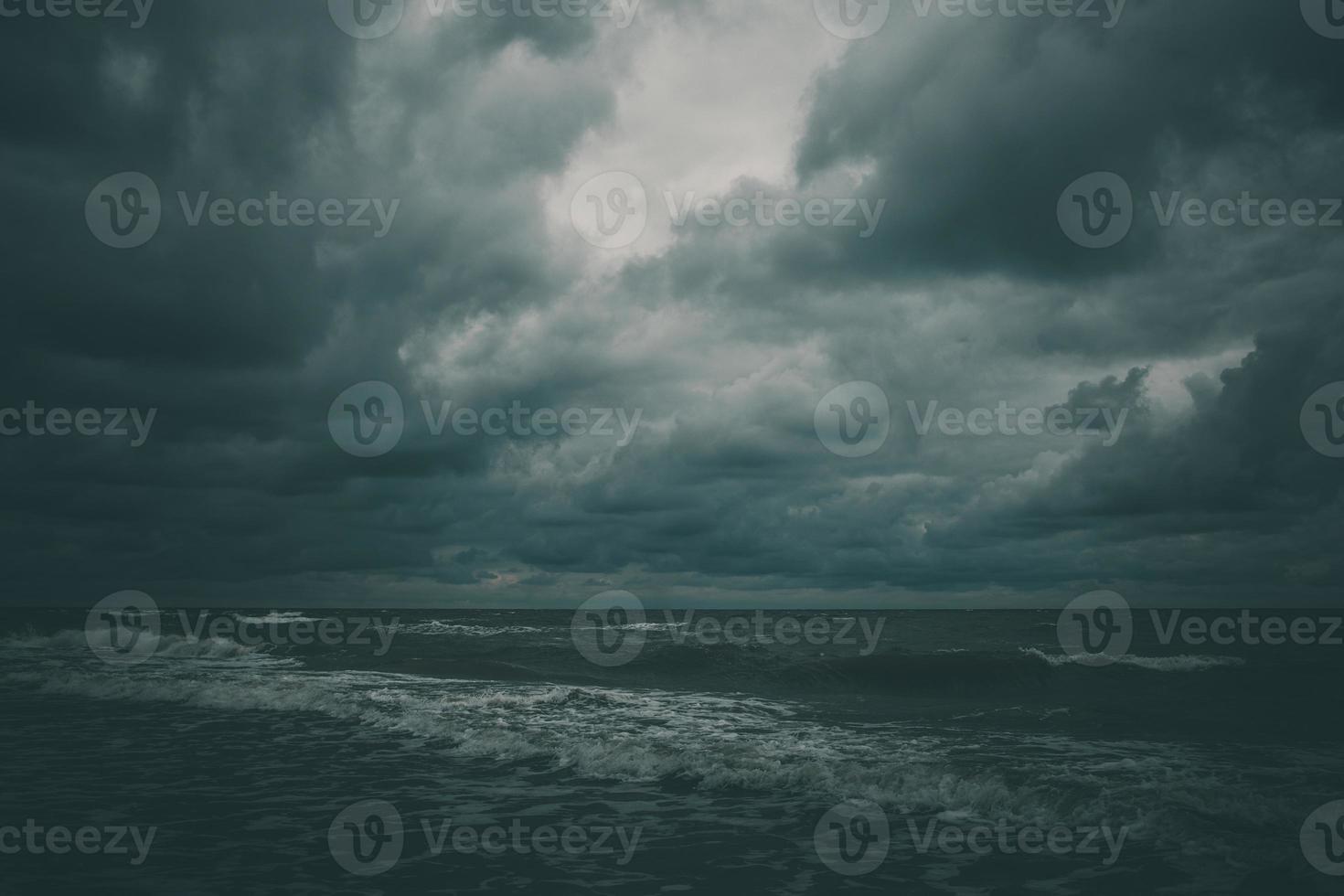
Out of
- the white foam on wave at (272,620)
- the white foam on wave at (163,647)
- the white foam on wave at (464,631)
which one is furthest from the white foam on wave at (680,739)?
the white foam on wave at (272,620)

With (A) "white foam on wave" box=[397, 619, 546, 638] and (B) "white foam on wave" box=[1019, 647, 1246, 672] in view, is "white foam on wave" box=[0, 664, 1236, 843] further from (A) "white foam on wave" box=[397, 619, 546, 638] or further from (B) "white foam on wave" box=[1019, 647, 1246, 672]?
(A) "white foam on wave" box=[397, 619, 546, 638]

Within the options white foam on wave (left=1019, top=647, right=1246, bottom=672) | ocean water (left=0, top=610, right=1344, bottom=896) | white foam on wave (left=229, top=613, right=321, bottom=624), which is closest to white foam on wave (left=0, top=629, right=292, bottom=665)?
ocean water (left=0, top=610, right=1344, bottom=896)

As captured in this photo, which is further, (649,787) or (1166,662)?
(1166,662)

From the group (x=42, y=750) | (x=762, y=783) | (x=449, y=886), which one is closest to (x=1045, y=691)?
(x=762, y=783)

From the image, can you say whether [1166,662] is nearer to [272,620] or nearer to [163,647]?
[163,647]

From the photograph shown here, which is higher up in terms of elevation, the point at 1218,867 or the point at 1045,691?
the point at 1218,867

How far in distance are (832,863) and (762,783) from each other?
4.39 meters

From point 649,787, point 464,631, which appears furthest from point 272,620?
point 649,787

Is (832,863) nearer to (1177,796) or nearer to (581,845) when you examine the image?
(581,845)

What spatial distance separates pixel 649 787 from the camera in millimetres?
14703

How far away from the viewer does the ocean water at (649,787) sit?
32.6 feet

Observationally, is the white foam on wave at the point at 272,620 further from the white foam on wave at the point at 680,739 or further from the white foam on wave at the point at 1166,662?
the white foam on wave at the point at 1166,662

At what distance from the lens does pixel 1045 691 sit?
3275 centimetres

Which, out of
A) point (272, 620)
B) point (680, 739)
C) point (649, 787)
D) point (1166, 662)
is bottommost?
point (272, 620)
